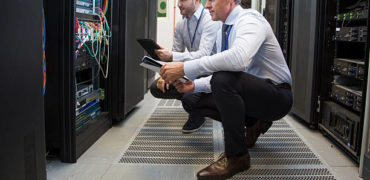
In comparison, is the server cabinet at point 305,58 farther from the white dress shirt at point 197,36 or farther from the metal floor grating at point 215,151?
the white dress shirt at point 197,36

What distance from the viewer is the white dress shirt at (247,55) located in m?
1.58

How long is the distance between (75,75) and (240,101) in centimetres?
82

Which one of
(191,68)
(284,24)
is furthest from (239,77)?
(284,24)

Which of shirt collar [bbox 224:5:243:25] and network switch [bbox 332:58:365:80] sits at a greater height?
shirt collar [bbox 224:5:243:25]

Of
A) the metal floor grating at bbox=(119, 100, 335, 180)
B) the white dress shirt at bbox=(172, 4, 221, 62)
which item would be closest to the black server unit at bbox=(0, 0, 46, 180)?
the metal floor grating at bbox=(119, 100, 335, 180)

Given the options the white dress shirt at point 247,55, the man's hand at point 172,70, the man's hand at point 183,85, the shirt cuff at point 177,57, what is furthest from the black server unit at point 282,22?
the man's hand at point 172,70

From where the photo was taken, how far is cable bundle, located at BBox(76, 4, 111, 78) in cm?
203

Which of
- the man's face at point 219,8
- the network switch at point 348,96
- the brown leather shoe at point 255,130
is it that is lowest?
the brown leather shoe at point 255,130

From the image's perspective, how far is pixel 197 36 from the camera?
8.55ft

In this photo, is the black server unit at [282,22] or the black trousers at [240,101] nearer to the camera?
the black trousers at [240,101]

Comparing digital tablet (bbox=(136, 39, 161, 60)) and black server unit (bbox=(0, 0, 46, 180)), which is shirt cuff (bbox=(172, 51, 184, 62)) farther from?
black server unit (bbox=(0, 0, 46, 180))

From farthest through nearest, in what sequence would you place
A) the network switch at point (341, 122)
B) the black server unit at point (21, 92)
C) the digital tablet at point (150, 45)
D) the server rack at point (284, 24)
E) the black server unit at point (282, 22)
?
1. the black server unit at point (282, 22)
2. the server rack at point (284, 24)
3. the digital tablet at point (150, 45)
4. the network switch at point (341, 122)
5. the black server unit at point (21, 92)

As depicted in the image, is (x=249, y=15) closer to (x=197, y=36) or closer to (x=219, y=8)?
(x=219, y=8)

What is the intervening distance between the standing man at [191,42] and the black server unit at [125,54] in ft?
0.81
